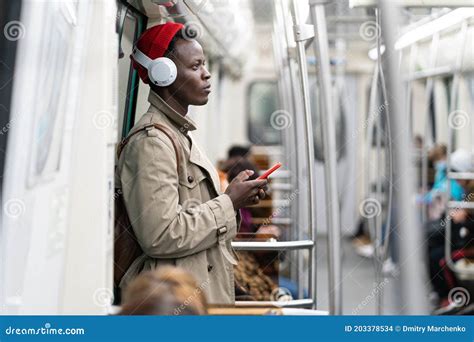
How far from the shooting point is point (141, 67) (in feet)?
8.38

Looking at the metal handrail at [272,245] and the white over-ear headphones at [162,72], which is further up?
the white over-ear headphones at [162,72]

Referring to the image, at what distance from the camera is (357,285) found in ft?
27.2

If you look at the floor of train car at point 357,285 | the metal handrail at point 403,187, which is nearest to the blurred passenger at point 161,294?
the metal handrail at point 403,187

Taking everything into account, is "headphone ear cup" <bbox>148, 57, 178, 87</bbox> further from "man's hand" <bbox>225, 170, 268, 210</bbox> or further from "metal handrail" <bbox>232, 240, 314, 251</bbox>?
"metal handrail" <bbox>232, 240, 314, 251</bbox>

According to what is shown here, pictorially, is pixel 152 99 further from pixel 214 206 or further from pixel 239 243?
pixel 239 243

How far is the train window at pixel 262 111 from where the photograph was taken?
11602 millimetres

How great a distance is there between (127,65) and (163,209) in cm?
58

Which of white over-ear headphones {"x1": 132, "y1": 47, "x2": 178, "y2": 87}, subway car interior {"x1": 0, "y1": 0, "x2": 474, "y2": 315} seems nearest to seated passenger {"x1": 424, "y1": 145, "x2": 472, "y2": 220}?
subway car interior {"x1": 0, "y1": 0, "x2": 474, "y2": 315}

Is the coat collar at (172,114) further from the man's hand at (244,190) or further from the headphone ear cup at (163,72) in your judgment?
the man's hand at (244,190)

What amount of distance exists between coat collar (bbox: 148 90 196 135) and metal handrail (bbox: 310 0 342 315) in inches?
17.9

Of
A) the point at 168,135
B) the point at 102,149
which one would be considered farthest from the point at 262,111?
the point at 102,149

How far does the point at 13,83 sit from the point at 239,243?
48.4 inches
